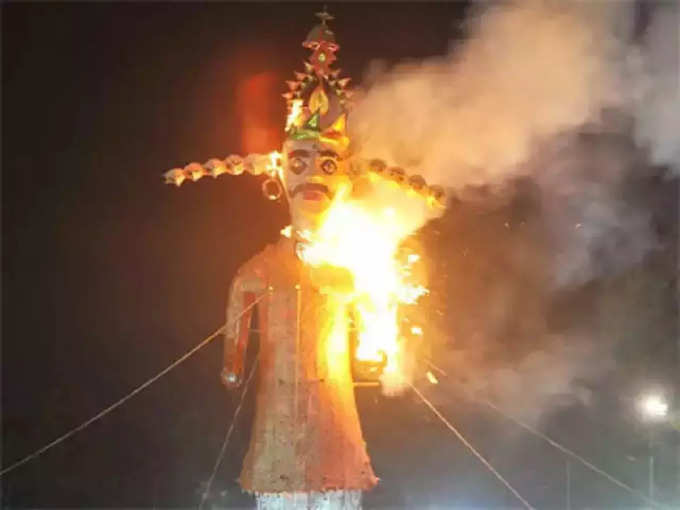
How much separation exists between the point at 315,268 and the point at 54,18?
3.13 feet

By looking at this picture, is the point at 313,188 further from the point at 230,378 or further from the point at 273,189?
the point at 230,378

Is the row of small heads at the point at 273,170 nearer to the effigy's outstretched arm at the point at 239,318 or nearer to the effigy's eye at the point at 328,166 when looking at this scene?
the effigy's eye at the point at 328,166

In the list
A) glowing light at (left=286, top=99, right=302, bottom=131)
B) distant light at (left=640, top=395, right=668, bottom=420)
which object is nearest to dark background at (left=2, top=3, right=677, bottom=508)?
glowing light at (left=286, top=99, right=302, bottom=131)

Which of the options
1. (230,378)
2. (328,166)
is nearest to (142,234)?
(230,378)

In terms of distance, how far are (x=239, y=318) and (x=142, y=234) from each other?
430mm

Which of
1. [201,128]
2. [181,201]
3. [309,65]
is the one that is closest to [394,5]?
[309,65]

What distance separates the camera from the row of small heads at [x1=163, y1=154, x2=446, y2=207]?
191cm

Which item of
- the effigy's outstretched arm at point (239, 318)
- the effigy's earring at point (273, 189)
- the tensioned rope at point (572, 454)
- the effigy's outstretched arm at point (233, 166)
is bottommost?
the tensioned rope at point (572, 454)

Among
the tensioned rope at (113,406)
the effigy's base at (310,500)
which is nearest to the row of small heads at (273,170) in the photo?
the tensioned rope at (113,406)

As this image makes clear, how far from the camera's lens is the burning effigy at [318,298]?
1.83 metres

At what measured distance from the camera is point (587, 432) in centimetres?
226

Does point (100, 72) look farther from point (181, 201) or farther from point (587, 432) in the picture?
point (587, 432)

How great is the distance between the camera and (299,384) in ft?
6.11

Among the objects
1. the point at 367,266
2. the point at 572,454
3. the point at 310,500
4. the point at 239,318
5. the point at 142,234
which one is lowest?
the point at 310,500
